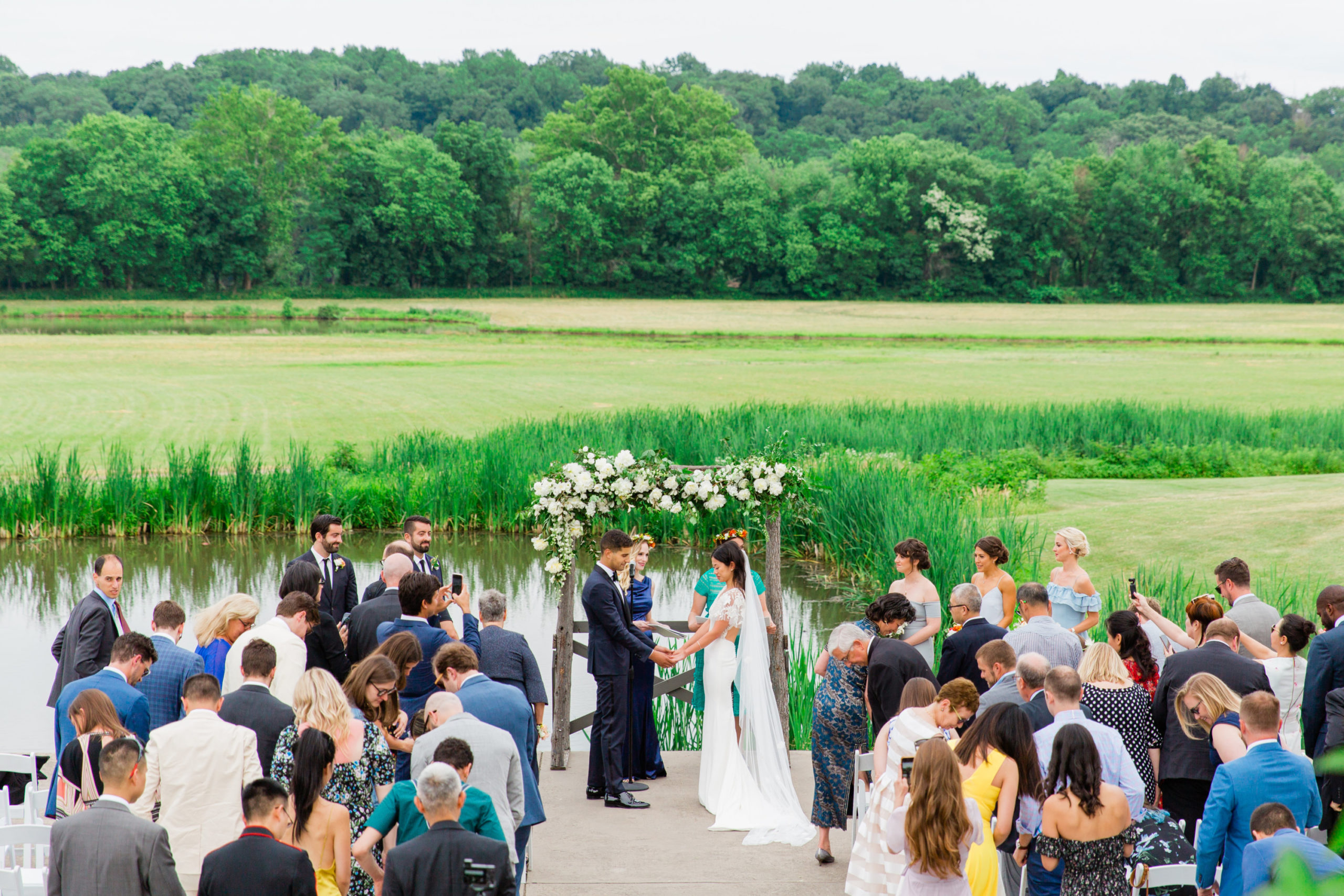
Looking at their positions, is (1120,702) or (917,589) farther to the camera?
(917,589)

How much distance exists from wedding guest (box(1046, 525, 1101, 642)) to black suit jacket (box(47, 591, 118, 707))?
6524 millimetres

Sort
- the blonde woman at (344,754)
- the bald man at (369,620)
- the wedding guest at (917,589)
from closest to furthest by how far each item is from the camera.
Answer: the blonde woman at (344,754) → the bald man at (369,620) → the wedding guest at (917,589)

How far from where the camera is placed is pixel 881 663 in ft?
22.1

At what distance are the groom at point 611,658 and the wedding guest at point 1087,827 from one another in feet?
10.3

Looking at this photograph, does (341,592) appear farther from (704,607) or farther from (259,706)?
(259,706)

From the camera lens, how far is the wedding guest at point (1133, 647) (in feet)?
23.7

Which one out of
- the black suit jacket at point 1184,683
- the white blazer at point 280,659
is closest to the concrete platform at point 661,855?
the white blazer at point 280,659

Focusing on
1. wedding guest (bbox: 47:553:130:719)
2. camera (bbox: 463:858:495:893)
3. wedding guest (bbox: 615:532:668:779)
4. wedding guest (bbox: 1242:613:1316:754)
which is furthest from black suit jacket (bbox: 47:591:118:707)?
wedding guest (bbox: 1242:613:1316:754)

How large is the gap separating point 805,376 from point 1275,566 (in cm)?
3245

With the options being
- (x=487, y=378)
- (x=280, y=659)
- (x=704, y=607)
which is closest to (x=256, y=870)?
(x=280, y=659)

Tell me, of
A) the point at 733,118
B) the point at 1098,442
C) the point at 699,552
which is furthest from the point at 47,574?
the point at 733,118

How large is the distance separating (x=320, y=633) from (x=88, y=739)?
2.80 m

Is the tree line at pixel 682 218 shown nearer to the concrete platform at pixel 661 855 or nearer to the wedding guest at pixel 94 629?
the wedding guest at pixel 94 629

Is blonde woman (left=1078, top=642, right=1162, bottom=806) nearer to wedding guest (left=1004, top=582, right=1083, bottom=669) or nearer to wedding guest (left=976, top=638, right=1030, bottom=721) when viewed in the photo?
wedding guest (left=976, top=638, right=1030, bottom=721)
